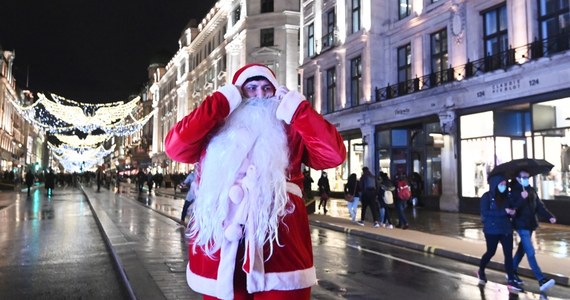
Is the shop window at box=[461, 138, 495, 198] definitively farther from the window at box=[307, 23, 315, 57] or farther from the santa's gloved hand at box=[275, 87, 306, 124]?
the santa's gloved hand at box=[275, 87, 306, 124]

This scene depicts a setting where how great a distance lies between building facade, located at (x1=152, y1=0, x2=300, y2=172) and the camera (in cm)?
4809

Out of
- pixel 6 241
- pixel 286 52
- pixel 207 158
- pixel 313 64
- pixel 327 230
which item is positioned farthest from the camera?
pixel 286 52

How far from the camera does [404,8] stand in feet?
85.4

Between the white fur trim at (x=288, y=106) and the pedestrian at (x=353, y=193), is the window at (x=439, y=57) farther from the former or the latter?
the white fur trim at (x=288, y=106)

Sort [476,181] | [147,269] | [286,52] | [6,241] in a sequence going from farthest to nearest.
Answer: [286,52]
[476,181]
[6,241]
[147,269]

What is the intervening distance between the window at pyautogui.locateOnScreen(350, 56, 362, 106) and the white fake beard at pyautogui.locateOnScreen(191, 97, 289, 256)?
87.3ft

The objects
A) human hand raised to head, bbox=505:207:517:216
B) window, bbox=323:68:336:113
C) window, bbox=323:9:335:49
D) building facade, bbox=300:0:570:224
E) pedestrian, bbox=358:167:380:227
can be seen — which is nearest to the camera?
human hand raised to head, bbox=505:207:517:216

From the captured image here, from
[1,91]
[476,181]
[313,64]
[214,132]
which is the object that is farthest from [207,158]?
[1,91]

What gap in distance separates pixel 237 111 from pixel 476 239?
11494mm

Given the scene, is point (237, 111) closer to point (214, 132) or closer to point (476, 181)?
point (214, 132)

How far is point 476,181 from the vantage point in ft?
67.7

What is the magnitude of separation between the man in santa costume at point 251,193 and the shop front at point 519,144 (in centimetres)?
1649

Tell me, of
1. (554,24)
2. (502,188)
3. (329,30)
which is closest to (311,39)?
(329,30)

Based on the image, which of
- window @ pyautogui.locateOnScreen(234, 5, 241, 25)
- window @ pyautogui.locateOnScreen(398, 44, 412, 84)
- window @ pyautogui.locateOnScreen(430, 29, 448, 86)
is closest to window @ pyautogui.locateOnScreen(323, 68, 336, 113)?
window @ pyautogui.locateOnScreen(398, 44, 412, 84)
